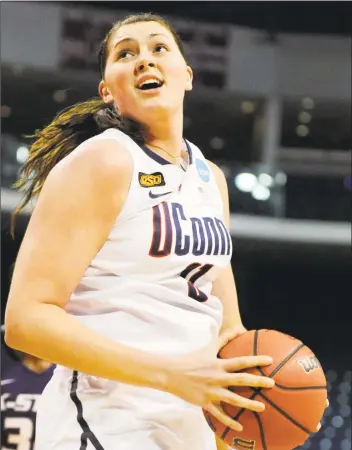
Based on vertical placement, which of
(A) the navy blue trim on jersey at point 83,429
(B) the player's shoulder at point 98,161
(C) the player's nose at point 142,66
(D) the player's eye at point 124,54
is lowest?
(A) the navy blue trim on jersey at point 83,429

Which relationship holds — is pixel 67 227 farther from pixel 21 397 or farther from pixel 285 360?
pixel 21 397

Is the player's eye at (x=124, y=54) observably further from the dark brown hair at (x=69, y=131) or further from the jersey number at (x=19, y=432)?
the jersey number at (x=19, y=432)

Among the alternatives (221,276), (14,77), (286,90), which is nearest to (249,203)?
(286,90)

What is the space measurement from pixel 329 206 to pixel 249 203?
43.0 inches

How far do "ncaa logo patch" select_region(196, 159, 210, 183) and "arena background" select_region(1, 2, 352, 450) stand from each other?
412 centimetres

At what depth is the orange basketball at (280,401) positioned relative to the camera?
136 cm

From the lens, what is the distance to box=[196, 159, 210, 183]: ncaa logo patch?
1.64 metres

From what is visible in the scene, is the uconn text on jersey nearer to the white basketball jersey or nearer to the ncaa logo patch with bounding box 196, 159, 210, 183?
the white basketball jersey

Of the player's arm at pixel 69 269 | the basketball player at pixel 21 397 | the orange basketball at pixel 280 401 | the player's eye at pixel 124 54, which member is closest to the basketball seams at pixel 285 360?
the orange basketball at pixel 280 401

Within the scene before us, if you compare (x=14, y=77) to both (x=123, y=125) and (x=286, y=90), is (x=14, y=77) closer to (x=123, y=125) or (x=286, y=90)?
(x=286, y=90)

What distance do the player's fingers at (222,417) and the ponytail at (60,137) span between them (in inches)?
25.2

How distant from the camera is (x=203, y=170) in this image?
1.66 metres

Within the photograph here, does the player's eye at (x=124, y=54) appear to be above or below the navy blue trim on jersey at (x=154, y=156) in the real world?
above

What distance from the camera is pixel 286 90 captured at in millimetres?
11305
